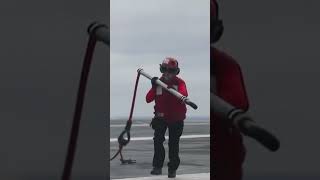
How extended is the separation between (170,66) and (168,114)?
28 centimetres

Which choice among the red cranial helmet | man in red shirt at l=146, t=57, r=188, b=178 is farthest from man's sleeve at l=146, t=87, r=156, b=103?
the red cranial helmet

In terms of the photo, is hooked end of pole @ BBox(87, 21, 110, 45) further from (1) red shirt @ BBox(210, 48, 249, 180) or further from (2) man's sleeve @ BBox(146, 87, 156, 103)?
(1) red shirt @ BBox(210, 48, 249, 180)

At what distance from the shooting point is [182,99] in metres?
2.81

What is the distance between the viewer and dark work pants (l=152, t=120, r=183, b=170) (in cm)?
279

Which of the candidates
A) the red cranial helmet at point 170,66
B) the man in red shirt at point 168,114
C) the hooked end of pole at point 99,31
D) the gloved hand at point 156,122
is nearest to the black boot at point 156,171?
the man in red shirt at point 168,114

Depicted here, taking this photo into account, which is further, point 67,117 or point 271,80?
point 271,80

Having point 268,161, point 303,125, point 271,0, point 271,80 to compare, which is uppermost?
point 271,0

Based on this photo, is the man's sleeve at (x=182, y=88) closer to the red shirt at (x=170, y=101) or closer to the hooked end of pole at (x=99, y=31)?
the red shirt at (x=170, y=101)

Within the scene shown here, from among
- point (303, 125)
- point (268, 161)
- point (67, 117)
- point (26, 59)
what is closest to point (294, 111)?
point (303, 125)

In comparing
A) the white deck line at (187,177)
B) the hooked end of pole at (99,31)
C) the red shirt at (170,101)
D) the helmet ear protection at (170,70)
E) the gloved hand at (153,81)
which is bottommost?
the white deck line at (187,177)

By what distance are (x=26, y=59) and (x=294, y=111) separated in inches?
59.2

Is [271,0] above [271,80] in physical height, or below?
above

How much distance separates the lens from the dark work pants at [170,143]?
9.16 ft

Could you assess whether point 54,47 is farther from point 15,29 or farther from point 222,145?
point 222,145
